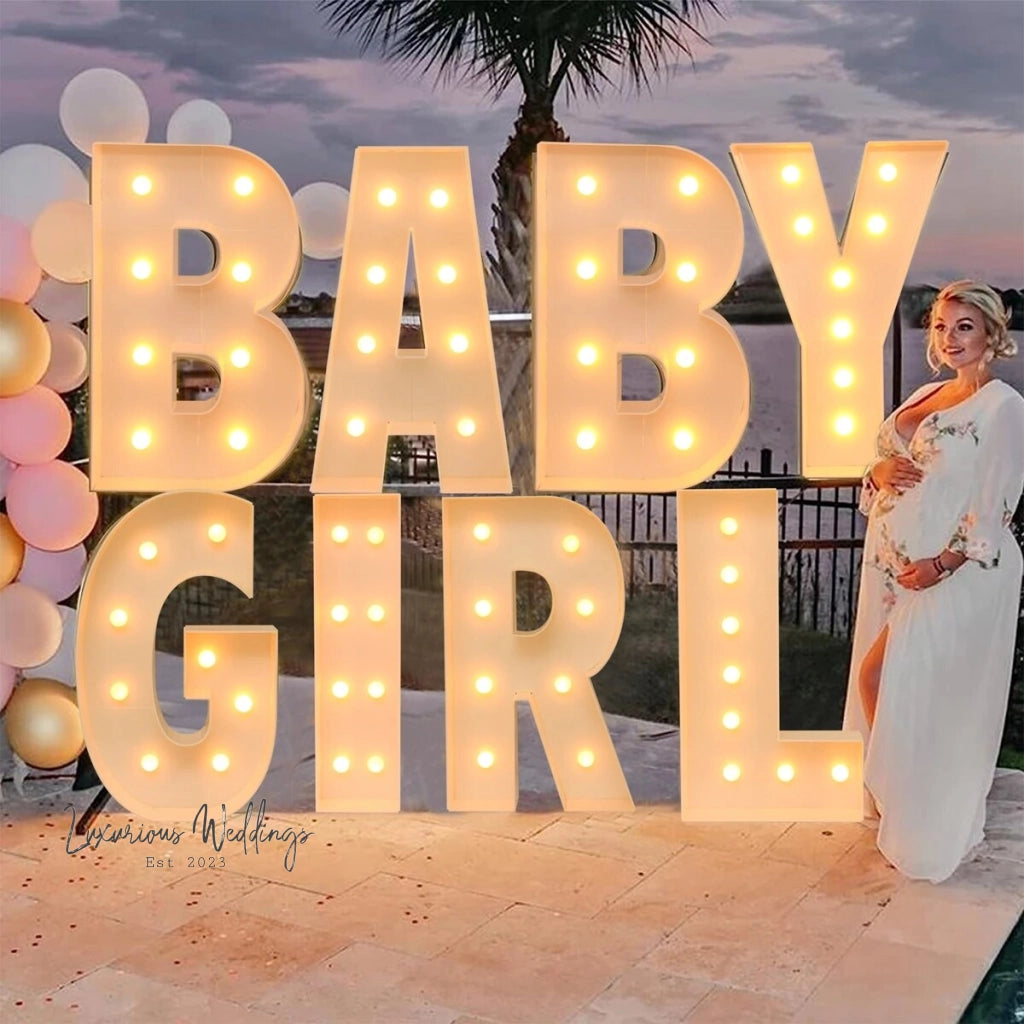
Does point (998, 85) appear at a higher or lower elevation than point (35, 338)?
higher

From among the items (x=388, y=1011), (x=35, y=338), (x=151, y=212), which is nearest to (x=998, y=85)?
(x=151, y=212)

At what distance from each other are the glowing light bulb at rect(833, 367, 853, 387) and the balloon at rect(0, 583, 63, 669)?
2369mm

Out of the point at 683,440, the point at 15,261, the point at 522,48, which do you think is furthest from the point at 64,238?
the point at 522,48


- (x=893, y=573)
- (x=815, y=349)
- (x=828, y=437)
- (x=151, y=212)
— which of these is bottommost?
(x=893, y=573)

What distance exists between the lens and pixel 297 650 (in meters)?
5.98

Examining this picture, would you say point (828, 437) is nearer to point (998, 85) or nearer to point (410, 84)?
point (998, 85)

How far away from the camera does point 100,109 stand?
12.4ft

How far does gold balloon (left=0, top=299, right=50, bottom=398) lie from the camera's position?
3.62 meters

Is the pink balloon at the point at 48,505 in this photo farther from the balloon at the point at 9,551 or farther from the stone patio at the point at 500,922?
the stone patio at the point at 500,922

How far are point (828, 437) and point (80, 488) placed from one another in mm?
2156

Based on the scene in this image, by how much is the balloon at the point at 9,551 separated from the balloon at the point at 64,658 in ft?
0.71

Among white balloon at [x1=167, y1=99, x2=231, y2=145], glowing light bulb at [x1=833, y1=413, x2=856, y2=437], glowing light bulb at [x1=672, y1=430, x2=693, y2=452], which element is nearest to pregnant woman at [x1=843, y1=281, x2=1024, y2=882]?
glowing light bulb at [x1=833, y1=413, x2=856, y2=437]

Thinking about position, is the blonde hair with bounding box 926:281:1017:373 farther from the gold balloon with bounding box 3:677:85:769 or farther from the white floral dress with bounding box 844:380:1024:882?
the gold balloon with bounding box 3:677:85:769

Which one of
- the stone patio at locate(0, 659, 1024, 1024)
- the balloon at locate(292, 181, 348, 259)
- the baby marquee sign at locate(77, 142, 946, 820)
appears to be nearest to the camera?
the stone patio at locate(0, 659, 1024, 1024)
